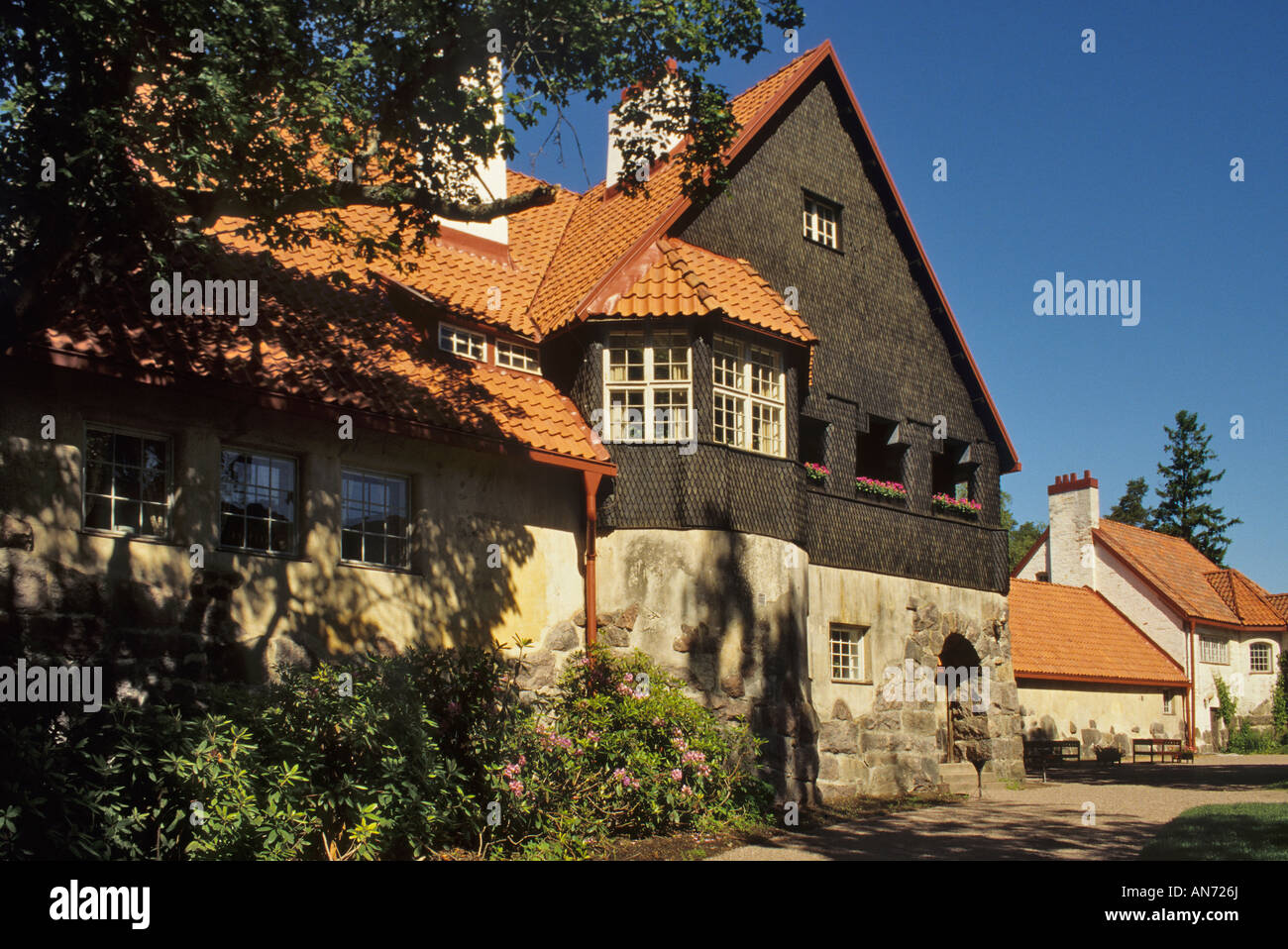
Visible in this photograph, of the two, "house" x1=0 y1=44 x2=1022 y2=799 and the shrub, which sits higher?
"house" x1=0 y1=44 x2=1022 y2=799

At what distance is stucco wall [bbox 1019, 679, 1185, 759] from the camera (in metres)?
28.1

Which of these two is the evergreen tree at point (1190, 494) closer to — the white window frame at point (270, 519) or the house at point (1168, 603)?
the house at point (1168, 603)

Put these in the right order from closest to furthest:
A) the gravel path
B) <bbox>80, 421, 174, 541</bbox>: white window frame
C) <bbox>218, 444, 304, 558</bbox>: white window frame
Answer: <bbox>80, 421, 174, 541</bbox>: white window frame
<bbox>218, 444, 304, 558</bbox>: white window frame
the gravel path

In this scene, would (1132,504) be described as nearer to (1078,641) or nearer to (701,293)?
(1078,641)

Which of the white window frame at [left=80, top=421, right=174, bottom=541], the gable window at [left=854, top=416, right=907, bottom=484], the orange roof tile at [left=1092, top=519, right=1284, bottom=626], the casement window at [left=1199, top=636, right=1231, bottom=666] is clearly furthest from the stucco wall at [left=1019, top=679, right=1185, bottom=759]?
Answer: the white window frame at [left=80, top=421, right=174, bottom=541]

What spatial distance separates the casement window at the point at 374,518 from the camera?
13367mm

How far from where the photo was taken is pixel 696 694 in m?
15.4

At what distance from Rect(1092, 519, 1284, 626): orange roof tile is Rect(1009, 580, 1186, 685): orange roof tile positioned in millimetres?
1843

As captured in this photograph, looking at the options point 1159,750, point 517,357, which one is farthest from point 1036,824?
point 1159,750

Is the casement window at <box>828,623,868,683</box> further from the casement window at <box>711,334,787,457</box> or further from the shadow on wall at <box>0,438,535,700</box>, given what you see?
the shadow on wall at <box>0,438,535,700</box>

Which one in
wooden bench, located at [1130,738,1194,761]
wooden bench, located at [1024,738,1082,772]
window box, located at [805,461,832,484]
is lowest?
wooden bench, located at [1130,738,1194,761]

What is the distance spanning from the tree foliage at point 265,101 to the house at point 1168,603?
23178mm

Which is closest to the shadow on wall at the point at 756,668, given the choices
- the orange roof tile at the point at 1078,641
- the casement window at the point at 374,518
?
the casement window at the point at 374,518

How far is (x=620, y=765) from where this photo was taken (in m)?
13.4
